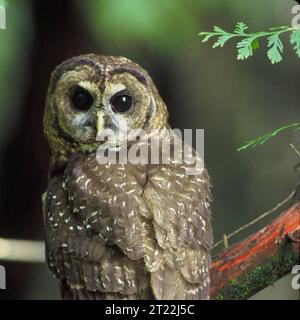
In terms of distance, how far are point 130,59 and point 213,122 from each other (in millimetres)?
340

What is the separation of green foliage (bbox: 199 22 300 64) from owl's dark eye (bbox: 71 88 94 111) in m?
0.45

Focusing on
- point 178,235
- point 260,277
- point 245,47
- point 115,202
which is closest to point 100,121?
point 115,202

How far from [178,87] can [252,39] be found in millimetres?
283

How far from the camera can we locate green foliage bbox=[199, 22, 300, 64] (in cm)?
192

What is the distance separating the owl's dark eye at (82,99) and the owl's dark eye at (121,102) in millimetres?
66

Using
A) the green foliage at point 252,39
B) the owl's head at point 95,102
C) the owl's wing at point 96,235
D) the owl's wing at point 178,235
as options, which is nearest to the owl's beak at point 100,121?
the owl's head at point 95,102

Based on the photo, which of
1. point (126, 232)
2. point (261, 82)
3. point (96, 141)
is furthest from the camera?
point (261, 82)

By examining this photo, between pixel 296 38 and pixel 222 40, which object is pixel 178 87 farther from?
pixel 296 38

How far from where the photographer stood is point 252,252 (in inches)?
70.1

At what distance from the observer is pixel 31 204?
197cm

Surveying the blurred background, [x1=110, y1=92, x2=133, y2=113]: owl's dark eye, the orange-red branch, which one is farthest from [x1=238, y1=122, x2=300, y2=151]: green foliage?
[x1=110, y1=92, x2=133, y2=113]: owl's dark eye

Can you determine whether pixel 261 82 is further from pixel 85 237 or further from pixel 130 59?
pixel 85 237

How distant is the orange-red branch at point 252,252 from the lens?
1.78 metres

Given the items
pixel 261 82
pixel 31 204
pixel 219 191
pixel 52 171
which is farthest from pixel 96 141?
pixel 261 82
